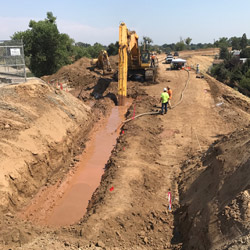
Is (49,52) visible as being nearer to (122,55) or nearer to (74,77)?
(74,77)

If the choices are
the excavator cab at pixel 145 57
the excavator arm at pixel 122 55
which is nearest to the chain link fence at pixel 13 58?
the excavator arm at pixel 122 55

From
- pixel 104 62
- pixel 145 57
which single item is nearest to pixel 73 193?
pixel 145 57

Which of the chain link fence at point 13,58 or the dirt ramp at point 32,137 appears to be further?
the chain link fence at point 13,58

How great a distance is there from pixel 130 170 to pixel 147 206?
2019mm

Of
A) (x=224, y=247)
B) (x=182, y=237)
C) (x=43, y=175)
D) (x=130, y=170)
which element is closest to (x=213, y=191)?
(x=182, y=237)

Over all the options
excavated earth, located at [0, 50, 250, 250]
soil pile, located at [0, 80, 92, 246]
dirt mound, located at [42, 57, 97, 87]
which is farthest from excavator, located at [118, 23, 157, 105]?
soil pile, located at [0, 80, 92, 246]

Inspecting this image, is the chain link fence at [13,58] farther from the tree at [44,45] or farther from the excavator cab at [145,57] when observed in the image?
the tree at [44,45]

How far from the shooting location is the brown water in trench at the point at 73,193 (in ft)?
25.6

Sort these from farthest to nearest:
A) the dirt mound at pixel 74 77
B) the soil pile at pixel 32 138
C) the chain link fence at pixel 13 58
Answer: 1. the dirt mound at pixel 74 77
2. the chain link fence at pixel 13 58
3. the soil pile at pixel 32 138

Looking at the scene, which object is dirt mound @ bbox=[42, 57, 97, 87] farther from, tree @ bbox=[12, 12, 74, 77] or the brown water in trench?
the brown water in trench

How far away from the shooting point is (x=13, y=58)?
13.5 metres

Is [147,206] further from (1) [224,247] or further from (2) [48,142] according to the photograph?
(2) [48,142]

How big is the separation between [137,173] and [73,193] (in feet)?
8.20

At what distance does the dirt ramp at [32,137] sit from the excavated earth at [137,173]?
0.04 metres
